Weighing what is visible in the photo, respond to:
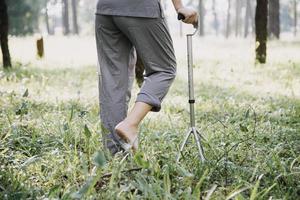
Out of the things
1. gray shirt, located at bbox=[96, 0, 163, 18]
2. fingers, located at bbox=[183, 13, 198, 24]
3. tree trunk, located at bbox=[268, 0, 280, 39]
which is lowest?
tree trunk, located at bbox=[268, 0, 280, 39]

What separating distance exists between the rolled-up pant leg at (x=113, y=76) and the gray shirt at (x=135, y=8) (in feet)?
0.65

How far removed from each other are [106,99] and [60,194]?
0.92m

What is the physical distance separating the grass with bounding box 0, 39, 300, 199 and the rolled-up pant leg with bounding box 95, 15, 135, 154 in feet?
0.73

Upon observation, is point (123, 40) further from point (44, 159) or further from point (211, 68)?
point (211, 68)

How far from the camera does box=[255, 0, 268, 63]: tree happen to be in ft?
35.6

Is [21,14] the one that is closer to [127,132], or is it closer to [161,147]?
[161,147]

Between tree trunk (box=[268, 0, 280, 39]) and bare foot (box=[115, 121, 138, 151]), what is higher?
bare foot (box=[115, 121, 138, 151])

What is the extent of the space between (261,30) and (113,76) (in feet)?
26.8

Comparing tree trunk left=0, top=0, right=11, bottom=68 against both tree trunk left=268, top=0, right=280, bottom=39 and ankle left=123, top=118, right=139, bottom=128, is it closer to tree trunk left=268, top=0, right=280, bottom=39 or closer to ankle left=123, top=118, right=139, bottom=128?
ankle left=123, top=118, right=139, bottom=128

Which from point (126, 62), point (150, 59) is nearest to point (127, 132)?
point (150, 59)

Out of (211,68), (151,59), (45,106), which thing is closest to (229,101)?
(45,106)

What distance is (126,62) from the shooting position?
3451mm

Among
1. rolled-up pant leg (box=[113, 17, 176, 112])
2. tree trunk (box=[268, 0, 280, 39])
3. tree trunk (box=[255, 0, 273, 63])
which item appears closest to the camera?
rolled-up pant leg (box=[113, 17, 176, 112])

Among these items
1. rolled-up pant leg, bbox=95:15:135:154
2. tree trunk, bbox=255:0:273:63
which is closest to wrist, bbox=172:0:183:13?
rolled-up pant leg, bbox=95:15:135:154
